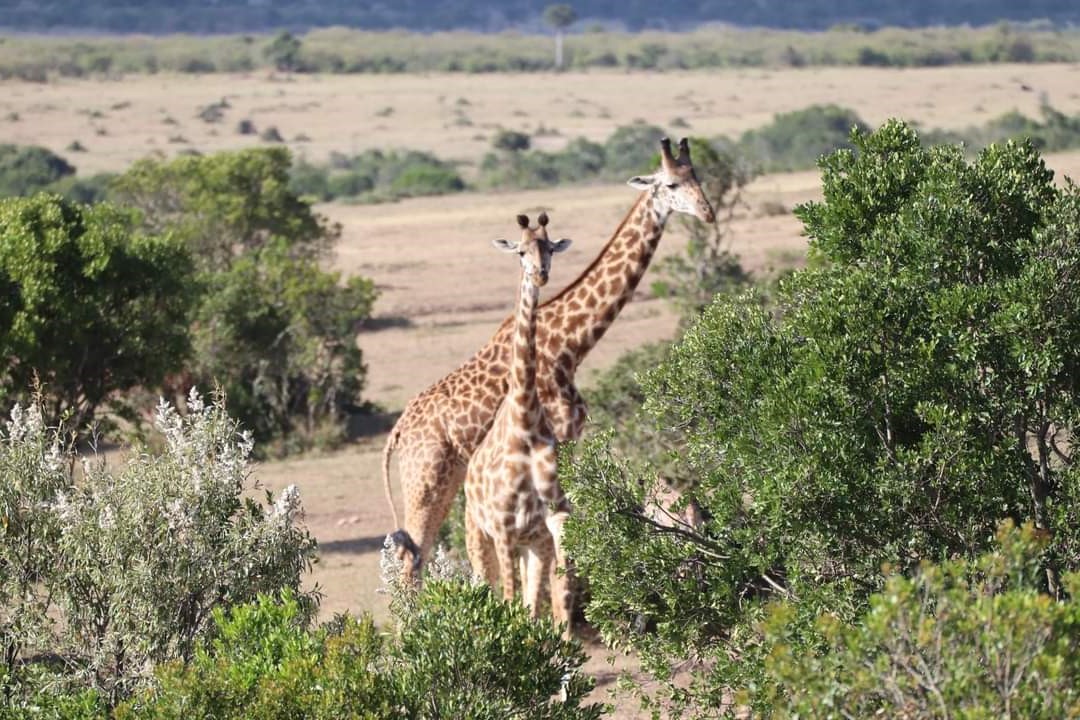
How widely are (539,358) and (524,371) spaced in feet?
3.15

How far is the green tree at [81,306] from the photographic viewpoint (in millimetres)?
15086

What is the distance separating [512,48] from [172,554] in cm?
12573

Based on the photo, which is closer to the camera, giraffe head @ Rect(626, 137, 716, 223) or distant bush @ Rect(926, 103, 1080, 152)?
giraffe head @ Rect(626, 137, 716, 223)

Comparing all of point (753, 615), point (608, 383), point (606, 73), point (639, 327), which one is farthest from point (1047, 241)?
point (606, 73)

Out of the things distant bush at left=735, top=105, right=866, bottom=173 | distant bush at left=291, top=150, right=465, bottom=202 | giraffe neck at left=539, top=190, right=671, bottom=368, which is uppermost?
giraffe neck at left=539, top=190, right=671, bottom=368

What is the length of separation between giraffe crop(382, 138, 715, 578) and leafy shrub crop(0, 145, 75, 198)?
35.4 meters

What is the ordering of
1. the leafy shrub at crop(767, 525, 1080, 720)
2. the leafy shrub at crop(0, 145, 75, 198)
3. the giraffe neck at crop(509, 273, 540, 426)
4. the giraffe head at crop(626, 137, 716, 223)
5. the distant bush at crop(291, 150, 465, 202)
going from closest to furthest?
1. the leafy shrub at crop(767, 525, 1080, 720)
2. the giraffe neck at crop(509, 273, 540, 426)
3. the giraffe head at crop(626, 137, 716, 223)
4. the leafy shrub at crop(0, 145, 75, 198)
5. the distant bush at crop(291, 150, 465, 202)

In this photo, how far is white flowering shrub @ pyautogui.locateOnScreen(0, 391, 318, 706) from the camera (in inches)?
352

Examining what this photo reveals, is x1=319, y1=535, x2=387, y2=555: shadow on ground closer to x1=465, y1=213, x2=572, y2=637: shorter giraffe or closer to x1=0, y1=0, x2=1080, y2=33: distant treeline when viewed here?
x1=465, y1=213, x2=572, y2=637: shorter giraffe

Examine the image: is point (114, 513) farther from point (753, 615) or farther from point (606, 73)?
point (606, 73)

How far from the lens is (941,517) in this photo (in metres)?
8.23

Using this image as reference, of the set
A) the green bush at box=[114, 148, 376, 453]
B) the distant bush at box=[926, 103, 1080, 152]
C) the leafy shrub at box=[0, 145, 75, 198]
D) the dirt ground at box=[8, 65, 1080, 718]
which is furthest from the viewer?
the distant bush at box=[926, 103, 1080, 152]

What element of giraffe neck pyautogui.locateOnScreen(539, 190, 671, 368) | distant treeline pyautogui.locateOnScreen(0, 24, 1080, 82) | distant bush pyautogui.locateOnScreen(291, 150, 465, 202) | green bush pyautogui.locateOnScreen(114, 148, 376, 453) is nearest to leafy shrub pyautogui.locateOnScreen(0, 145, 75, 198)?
distant bush pyautogui.locateOnScreen(291, 150, 465, 202)

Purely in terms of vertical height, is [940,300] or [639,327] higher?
[940,300]
